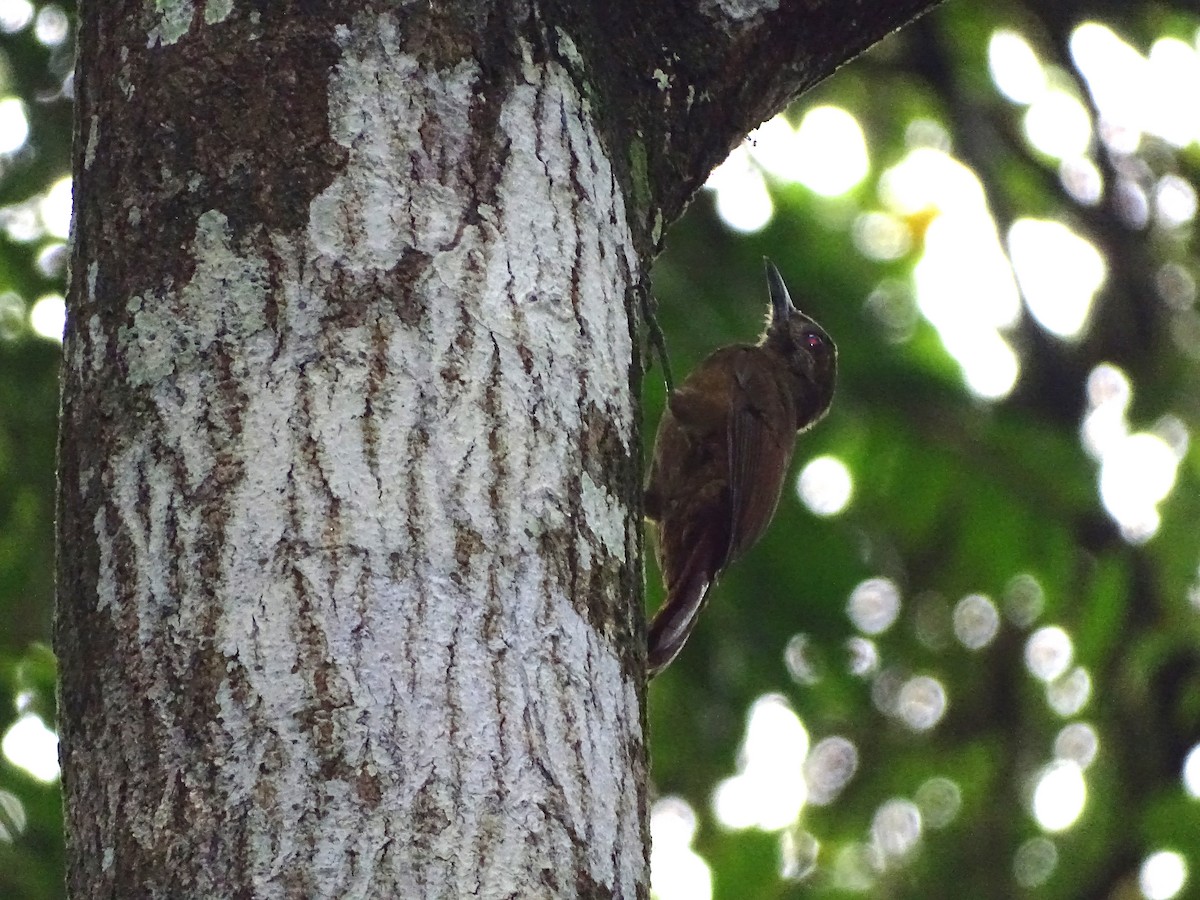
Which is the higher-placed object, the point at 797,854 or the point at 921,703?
the point at 921,703

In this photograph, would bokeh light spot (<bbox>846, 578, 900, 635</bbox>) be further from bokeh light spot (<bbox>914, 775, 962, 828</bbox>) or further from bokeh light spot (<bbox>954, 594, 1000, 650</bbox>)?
bokeh light spot (<bbox>914, 775, 962, 828</bbox>)

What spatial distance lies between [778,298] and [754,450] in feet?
1.91

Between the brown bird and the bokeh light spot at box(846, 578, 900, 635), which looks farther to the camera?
the bokeh light spot at box(846, 578, 900, 635)

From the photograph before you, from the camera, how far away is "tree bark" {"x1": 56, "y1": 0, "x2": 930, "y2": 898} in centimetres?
145

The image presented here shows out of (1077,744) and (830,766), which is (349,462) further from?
(830,766)

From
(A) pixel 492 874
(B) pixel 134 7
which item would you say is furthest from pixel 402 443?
(B) pixel 134 7

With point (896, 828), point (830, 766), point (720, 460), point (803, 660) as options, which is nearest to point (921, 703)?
point (830, 766)

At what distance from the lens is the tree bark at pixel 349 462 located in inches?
57.0

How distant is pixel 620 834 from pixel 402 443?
417 millimetres

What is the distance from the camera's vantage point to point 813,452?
166 inches

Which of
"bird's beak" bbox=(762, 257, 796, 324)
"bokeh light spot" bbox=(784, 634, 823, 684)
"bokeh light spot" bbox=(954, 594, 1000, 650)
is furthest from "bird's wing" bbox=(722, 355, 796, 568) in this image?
"bokeh light spot" bbox=(954, 594, 1000, 650)

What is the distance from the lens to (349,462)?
1.57m

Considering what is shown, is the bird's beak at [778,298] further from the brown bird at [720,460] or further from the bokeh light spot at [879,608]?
the bokeh light spot at [879,608]

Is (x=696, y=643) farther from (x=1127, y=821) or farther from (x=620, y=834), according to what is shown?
(x=620, y=834)
